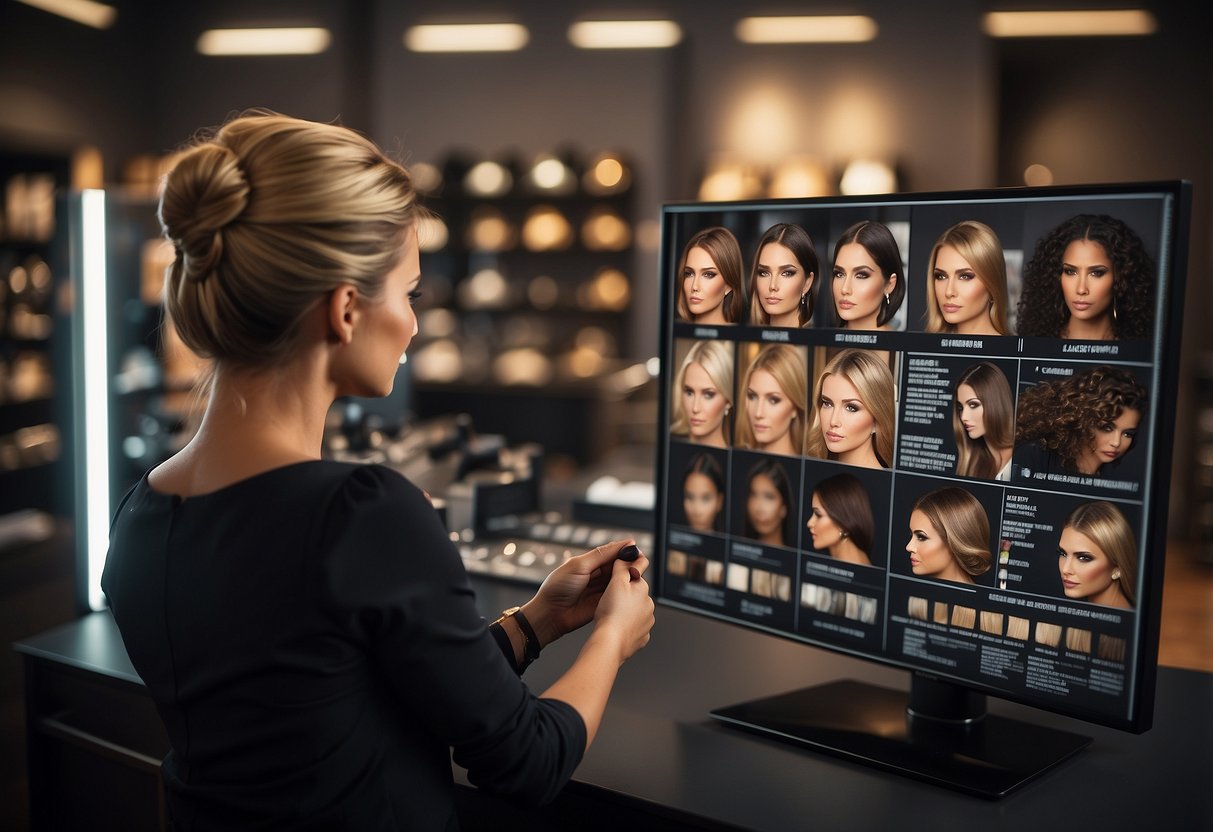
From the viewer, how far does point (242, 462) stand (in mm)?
1049

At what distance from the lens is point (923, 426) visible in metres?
1.25

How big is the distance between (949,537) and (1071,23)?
683cm

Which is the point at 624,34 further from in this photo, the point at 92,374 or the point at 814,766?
the point at 814,766

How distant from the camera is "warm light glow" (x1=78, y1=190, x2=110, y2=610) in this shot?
195cm

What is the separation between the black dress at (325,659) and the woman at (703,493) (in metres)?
0.48

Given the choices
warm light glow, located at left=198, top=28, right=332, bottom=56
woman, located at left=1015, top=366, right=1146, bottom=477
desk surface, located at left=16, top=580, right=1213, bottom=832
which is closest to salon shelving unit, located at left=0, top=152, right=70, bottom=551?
warm light glow, located at left=198, top=28, right=332, bottom=56

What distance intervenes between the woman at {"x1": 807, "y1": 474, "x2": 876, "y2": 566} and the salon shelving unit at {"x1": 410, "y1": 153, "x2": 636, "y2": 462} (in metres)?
6.08

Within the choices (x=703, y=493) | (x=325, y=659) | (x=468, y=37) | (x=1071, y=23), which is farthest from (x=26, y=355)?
(x=1071, y=23)

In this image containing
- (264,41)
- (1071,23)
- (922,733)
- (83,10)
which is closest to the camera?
(922,733)

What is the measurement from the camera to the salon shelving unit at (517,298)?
7629mm

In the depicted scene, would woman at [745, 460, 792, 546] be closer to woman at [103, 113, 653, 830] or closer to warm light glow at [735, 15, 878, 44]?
woman at [103, 113, 653, 830]

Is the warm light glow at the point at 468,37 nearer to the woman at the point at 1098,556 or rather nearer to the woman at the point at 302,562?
the woman at the point at 302,562

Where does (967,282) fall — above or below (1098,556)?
above

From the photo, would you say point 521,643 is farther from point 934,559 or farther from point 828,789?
point 934,559
